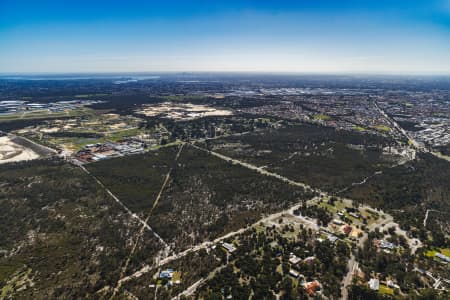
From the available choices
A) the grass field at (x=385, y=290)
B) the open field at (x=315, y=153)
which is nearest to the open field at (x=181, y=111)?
the open field at (x=315, y=153)

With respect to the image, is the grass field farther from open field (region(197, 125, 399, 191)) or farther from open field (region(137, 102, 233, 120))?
open field (region(137, 102, 233, 120))

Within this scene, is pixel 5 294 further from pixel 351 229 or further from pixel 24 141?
pixel 24 141

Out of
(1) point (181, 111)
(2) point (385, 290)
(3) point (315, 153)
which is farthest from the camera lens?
(1) point (181, 111)

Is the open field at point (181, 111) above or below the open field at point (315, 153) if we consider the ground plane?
above

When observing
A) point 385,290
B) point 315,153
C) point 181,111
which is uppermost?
point 181,111

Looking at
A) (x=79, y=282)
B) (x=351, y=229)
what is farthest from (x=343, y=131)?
(x=79, y=282)

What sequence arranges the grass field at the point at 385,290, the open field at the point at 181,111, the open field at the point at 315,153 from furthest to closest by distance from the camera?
the open field at the point at 181,111, the open field at the point at 315,153, the grass field at the point at 385,290

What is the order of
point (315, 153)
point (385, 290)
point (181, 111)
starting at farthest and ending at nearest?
point (181, 111) → point (315, 153) → point (385, 290)

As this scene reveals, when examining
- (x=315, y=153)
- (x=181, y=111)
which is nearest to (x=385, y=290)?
(x=315, y=153)

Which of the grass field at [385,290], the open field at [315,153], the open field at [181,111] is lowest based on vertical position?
the grass field at [385,290]

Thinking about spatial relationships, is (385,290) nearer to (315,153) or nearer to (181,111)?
(315,153)

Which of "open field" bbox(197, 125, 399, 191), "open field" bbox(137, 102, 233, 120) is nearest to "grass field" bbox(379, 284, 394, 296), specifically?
"open field" bbox(197, 125, 399, 191)

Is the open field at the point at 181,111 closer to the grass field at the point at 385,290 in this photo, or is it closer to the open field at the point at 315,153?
the open field at the point at 315,153
